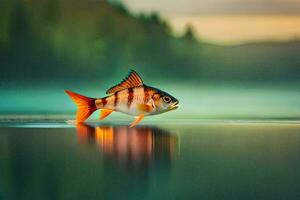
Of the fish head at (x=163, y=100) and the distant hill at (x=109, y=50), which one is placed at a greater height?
the distant hill at (x=109, y=50)

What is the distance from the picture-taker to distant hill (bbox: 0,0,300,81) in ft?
10.1

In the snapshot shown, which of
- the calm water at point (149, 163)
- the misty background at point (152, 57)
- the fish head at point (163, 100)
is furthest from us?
the misty background at point (152, 57)

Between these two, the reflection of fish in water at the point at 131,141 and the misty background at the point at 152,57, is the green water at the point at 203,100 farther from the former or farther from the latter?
the reflection of fish in water at the point at 131,141

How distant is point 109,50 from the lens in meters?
3.10

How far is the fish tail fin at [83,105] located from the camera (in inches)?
107

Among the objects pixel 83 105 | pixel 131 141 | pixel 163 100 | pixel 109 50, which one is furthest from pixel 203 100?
pixel 131 141

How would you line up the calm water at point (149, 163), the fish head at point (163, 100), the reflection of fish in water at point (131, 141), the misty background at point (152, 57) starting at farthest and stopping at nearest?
the misty background at point (152, 57)
the fish head at point (163, 100)
the reflection of fish in water at point (131, 141)
the calm water at point (149, 163)

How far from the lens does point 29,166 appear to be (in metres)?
1.73

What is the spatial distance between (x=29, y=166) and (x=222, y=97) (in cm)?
156

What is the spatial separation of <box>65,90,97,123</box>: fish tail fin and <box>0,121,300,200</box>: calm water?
0.07 m

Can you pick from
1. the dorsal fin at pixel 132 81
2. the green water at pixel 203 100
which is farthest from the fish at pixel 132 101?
the green water at pixel 203 100

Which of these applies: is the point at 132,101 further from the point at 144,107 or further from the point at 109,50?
the point at 109,50

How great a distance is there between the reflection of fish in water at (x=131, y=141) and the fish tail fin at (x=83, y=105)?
0.06 metres

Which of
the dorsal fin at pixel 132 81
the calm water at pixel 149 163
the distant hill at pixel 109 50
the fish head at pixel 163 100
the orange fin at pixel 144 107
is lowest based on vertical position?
the calm water at pixel 149 163
